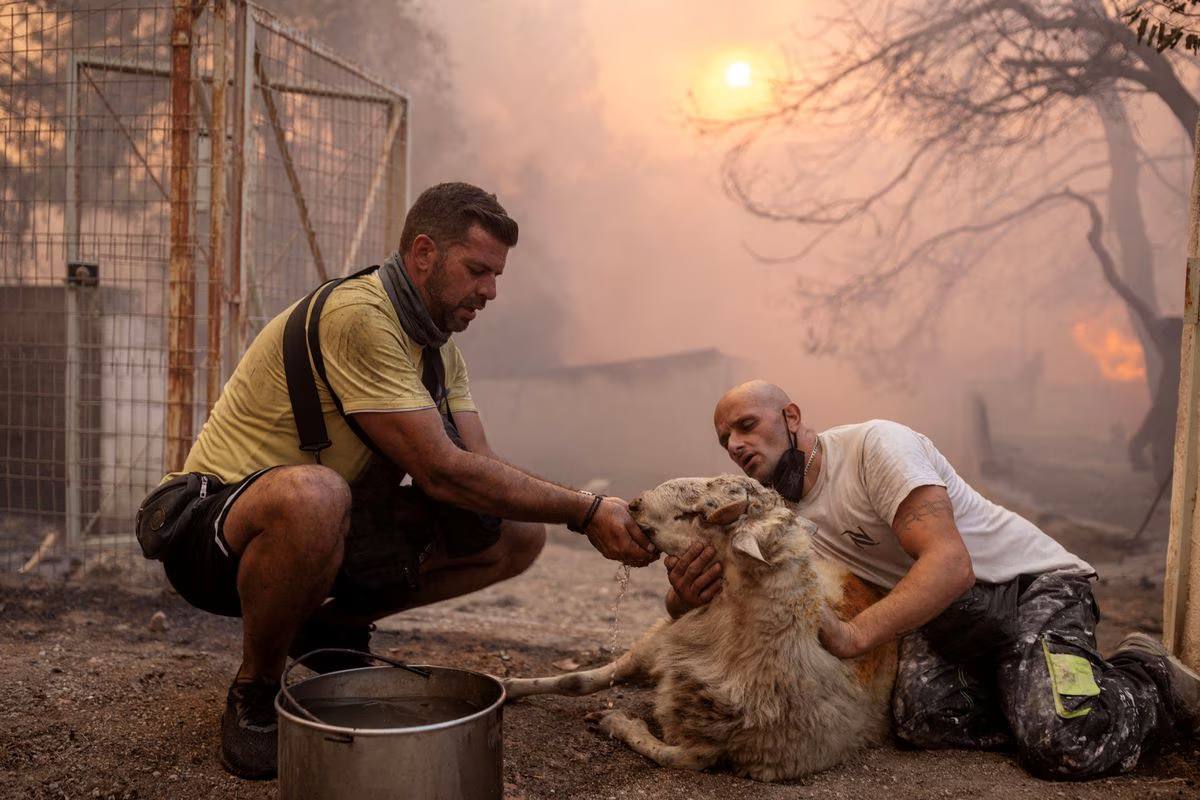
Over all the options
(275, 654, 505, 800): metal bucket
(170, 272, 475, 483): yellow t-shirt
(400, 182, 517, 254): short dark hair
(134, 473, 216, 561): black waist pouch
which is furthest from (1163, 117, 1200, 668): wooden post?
(134, 473, 216, 561): black waist pouch

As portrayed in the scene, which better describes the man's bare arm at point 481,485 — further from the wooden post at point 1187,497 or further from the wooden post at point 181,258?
the wooden post at point 181,258

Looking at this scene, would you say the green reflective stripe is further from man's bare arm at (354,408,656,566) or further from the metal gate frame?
the metal gate frame

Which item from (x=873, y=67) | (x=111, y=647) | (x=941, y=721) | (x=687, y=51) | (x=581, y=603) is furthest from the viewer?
(x=687, y=51)

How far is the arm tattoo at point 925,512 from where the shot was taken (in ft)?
10.4

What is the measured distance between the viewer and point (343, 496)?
9.66 feet

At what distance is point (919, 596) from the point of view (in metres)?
3.02

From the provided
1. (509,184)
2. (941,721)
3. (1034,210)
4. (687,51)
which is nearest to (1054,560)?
(941,721)

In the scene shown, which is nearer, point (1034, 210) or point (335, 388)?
point (335, 388)

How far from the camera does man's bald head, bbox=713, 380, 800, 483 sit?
350cm

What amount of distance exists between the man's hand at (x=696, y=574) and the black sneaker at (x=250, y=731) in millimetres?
1363

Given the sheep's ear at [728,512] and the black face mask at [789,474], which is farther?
the black face mask at [789,474]

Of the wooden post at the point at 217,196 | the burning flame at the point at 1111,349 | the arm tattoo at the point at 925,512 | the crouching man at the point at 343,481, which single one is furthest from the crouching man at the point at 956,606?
the burning flame at the point at 1111,349

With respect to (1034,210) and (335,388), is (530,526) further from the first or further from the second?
(1034,210)

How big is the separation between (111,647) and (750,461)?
306cm
